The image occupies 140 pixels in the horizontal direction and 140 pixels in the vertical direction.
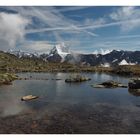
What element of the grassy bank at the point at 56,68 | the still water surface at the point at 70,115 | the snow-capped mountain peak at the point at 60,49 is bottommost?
the still water surface at the point at 70,115

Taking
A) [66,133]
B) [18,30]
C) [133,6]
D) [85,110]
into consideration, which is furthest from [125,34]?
[66,133]

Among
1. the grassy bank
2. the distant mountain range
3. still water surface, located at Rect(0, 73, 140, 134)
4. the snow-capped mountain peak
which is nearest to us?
still water surface, located at Rect(0, 73, 140, 134)

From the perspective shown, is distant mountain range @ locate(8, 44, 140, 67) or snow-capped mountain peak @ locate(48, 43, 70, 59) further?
distant mountain range @ locate(8, 44, 140, 67)

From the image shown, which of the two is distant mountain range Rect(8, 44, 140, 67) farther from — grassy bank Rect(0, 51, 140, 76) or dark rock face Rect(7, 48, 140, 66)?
grassy bank Rect(0, 51, 140, 76)

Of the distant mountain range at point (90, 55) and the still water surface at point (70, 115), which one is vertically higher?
the distant mountain range at point (90, 55)

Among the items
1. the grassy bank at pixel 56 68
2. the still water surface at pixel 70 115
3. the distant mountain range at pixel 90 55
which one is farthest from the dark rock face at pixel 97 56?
the still water surface at pixel 70 115

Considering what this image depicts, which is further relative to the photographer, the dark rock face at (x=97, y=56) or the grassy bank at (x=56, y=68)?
the grassy bank at (x=56, y=68)

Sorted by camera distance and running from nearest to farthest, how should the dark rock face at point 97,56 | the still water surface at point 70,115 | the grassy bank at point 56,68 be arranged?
1. the still water surface at point 70,115
2. the dark rock face at point 97,56
3. the grassy bank at point 56,68

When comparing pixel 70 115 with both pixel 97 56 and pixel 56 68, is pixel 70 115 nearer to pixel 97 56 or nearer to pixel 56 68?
pixel 97 56

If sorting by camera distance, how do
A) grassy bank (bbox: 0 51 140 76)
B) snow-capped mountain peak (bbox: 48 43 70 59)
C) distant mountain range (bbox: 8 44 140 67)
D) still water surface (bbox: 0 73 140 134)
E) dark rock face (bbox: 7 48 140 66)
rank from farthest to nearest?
grassy bank (bbox: 0 51 140 76) → dark rock face (bbox: 7 48 140 66) → distant mountain range (bbox: 8 44 140 67) → snow-capped mountain peak (bbox: 48 43 70 59) → still water surface (bbox: 0 73 140 134)

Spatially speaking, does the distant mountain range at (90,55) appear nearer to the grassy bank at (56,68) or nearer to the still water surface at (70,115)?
the grassy bank at (56,68)

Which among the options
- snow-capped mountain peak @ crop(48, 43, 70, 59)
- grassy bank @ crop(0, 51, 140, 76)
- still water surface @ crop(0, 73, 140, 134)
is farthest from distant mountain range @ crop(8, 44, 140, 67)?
still water surface @ crop(0, 73, 140, 134)

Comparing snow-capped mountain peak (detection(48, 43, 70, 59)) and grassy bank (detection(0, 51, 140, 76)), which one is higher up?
snow-capped mountain peak (detection(48, 43, 70, 59))
